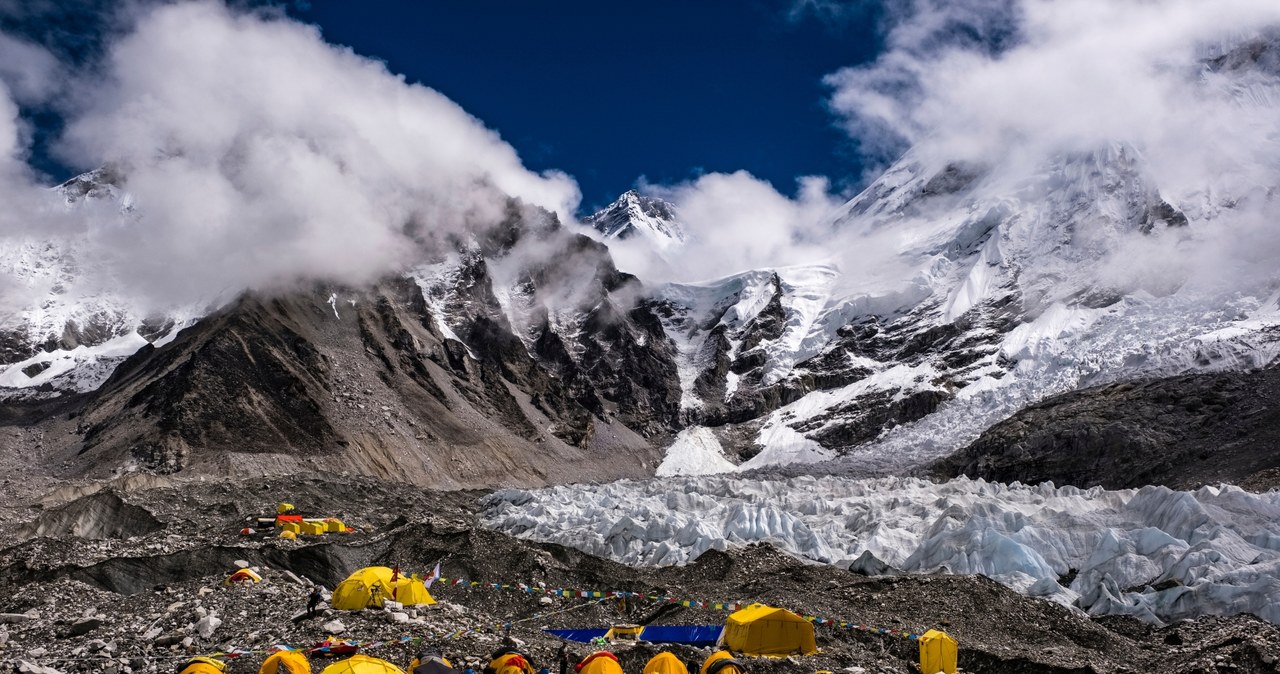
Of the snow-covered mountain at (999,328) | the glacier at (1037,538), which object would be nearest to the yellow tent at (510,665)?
the glacier at (1037,538)

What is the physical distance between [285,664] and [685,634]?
10.7 meters

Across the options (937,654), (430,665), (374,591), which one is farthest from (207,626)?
(937,654)

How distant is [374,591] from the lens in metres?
22.0

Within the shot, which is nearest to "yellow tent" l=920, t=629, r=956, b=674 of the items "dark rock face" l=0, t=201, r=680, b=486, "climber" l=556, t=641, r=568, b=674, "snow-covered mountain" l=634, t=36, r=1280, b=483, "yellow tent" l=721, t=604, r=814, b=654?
"yellow tent" l=721, t=604, r=814, b=654

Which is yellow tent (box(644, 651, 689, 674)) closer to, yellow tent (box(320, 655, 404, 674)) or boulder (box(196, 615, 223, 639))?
yellow tent (box(320, 655, 404, 674))

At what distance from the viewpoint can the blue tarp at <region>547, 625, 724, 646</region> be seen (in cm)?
2238

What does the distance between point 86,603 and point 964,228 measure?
19162 centimetres

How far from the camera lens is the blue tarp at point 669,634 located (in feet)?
73.4

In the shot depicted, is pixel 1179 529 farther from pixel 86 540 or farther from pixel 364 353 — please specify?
pixel 364 353

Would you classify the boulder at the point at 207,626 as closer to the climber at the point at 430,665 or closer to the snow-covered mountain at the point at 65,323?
the climber at the point at 430,665

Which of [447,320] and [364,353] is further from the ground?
[447,320]

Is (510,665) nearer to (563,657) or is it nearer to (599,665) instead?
(563,657)

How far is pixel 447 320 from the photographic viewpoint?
6186 inches

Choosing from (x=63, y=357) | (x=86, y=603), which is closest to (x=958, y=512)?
(x=86, y=603)
